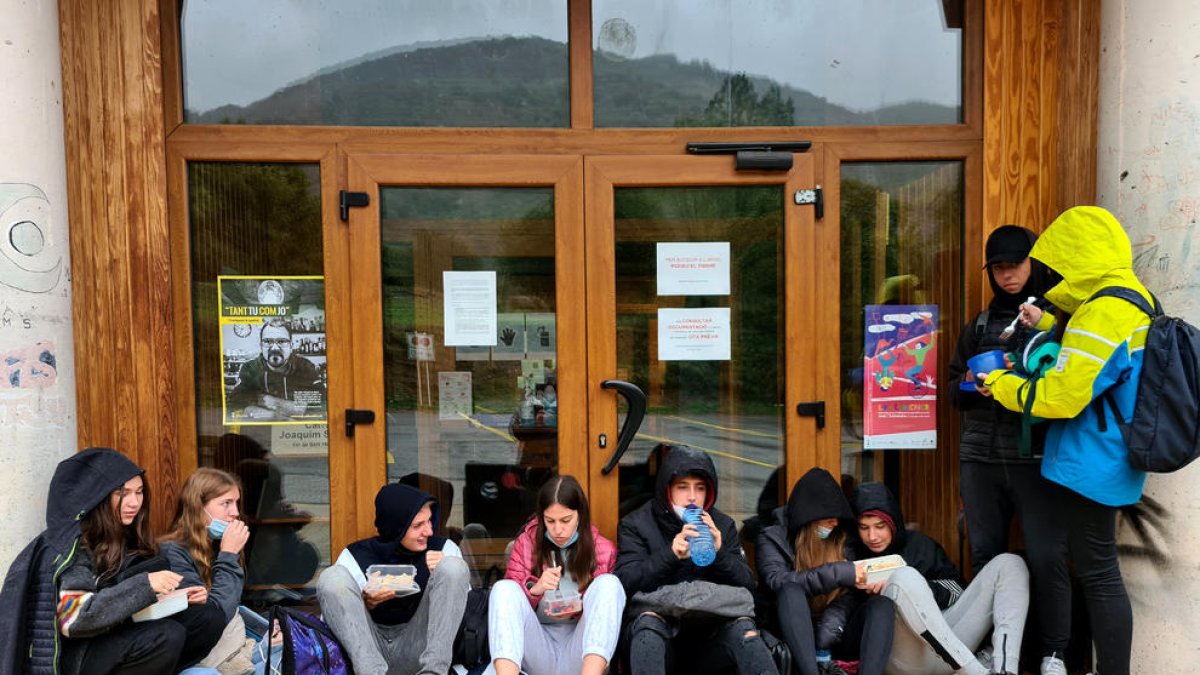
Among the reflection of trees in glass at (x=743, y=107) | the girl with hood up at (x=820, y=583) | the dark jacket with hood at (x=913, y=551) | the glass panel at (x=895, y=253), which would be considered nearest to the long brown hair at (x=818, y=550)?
the girl with hood up at (x=820, y=583)

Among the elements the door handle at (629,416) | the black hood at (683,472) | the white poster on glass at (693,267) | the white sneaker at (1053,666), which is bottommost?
the white sneaker at (1053,666)

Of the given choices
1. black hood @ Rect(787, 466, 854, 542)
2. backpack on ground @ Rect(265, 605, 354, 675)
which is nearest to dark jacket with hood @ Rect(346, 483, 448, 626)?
backpack on ground @ Rect(265, 605, 354, 675)

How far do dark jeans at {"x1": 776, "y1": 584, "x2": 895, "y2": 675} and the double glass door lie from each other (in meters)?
0.80

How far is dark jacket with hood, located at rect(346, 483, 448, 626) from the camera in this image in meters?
3.70

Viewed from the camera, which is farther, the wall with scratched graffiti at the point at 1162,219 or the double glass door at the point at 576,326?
the double glass door at the point at 576,326

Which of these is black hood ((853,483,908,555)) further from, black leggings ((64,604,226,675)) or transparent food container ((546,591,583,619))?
black leggings ((64,604,226,675))

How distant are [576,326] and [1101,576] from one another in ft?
8.94

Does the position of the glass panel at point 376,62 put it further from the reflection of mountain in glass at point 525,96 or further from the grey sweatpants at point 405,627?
the grey sweatpants at point 405,627

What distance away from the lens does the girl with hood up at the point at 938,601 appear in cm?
346

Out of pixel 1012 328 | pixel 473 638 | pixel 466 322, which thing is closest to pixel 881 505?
pixel 1012 328

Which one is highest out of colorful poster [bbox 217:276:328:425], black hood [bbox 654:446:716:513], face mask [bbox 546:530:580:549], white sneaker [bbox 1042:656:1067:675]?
colorful poster [bbox 217:276:328:425]

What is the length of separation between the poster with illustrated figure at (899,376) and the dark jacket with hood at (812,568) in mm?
517

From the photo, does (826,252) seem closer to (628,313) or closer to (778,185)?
(778,185)

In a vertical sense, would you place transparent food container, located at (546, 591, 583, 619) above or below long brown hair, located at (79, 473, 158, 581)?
below
